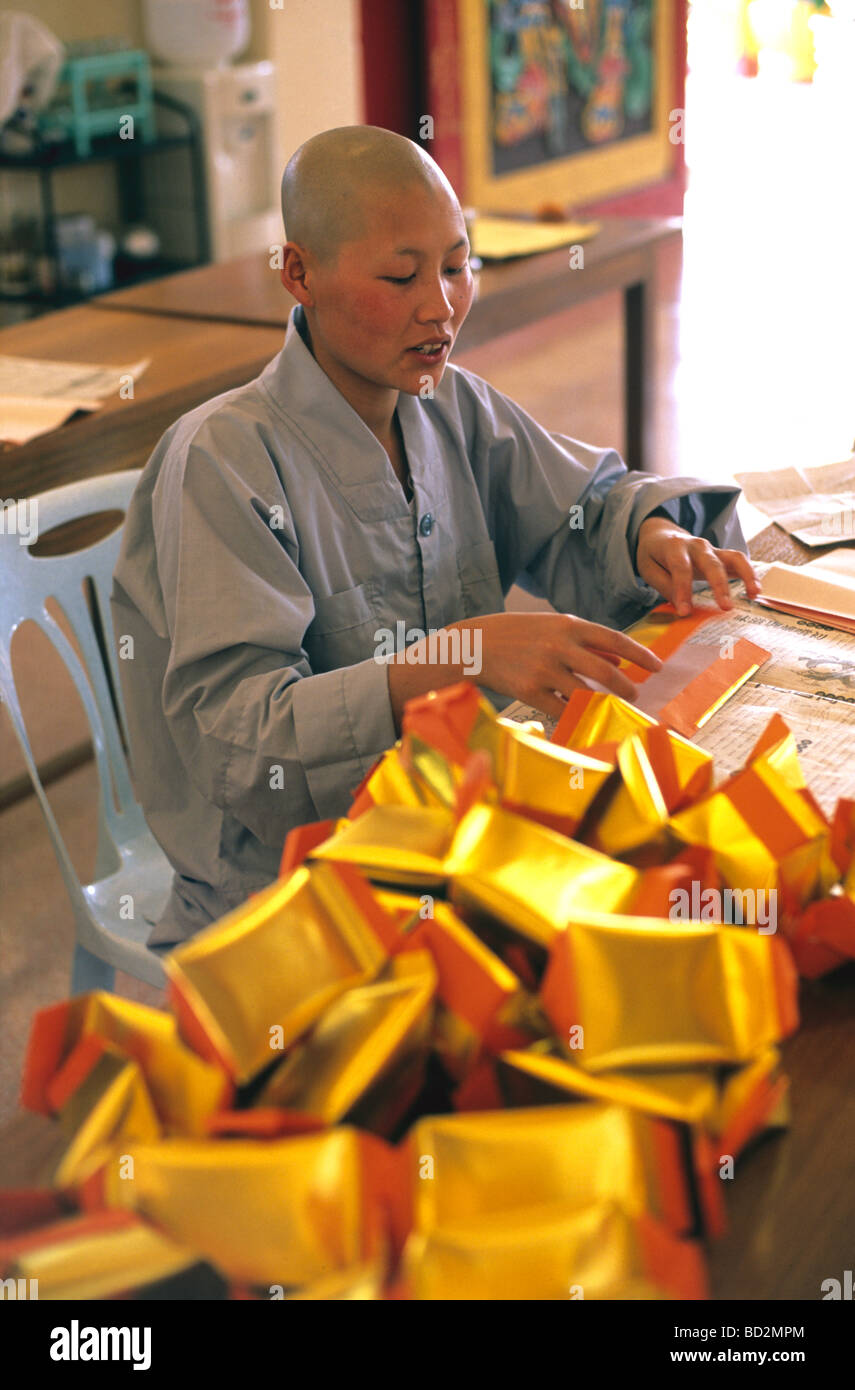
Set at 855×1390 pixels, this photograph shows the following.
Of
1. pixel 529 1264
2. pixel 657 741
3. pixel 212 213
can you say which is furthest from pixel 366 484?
Answer: pixel 212 213

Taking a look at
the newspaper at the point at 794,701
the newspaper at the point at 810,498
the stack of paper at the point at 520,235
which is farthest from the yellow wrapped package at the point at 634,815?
the stack of paper at the point at 520,235

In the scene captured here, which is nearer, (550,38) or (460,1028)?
(460,1028)

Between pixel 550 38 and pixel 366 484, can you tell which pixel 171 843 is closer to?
pixel 366 484

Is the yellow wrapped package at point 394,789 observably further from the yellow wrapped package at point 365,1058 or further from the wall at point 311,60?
the wall at point 311,60

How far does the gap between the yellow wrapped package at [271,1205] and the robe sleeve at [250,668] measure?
1.68 ft

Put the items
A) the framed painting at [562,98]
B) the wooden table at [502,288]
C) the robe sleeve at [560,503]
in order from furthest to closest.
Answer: the framed painting at [562,98], the wooden table at [502,288], the robe sleeve at [560,503]

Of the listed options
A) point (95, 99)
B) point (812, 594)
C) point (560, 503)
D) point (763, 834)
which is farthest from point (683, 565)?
point (95, 99)

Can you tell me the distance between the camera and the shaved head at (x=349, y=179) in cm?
105

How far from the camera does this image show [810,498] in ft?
4.79

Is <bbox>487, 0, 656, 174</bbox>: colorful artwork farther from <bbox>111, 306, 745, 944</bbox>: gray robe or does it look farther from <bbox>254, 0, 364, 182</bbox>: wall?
<bbox>111, 306, 745, 944</bbox>: gray robe

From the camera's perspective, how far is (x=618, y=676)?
0.87 metres

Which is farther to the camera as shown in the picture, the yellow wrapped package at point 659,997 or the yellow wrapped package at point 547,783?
the yellow wrapped package at point 547,783

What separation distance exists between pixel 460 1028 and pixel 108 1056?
0.13m

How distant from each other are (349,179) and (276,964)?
756mm
